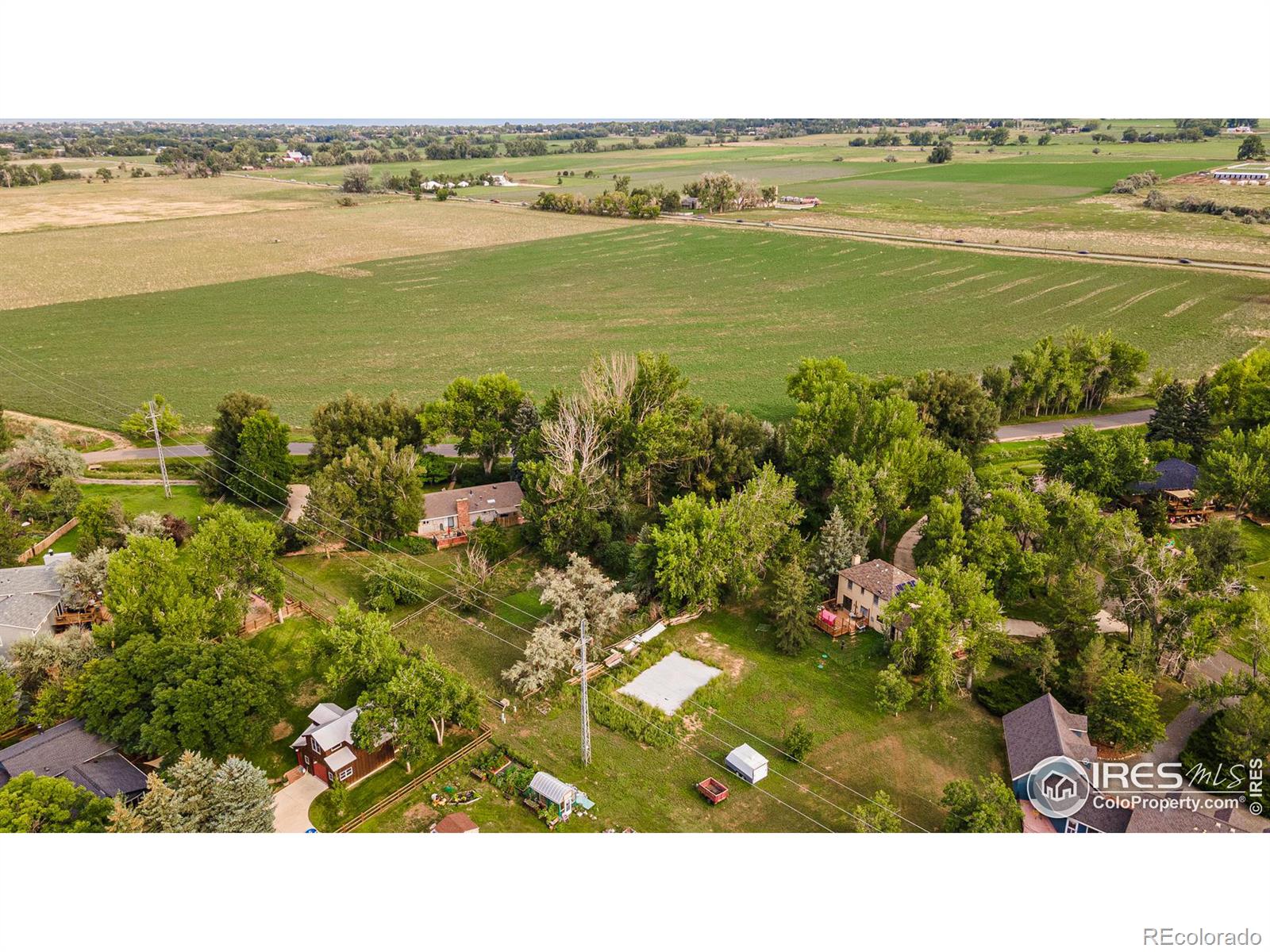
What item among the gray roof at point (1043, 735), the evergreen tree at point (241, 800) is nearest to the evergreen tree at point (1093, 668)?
the gray roof at point (1043, 735)

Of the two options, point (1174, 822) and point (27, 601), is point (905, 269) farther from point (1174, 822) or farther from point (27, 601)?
point (27, 601)

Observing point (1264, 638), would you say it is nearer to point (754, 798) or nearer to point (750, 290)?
point (754, 798)

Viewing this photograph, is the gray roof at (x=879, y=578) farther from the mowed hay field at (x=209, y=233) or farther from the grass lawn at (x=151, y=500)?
the mowed hay field at (x=209, y=233)

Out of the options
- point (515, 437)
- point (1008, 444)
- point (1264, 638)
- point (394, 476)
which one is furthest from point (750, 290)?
point (1264, 638)

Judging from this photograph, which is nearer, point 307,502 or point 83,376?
point 307,502

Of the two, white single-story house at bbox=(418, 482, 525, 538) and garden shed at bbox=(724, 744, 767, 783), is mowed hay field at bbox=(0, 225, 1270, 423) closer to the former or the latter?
white single-story house at bbox=(418, 482, 525, 538)
